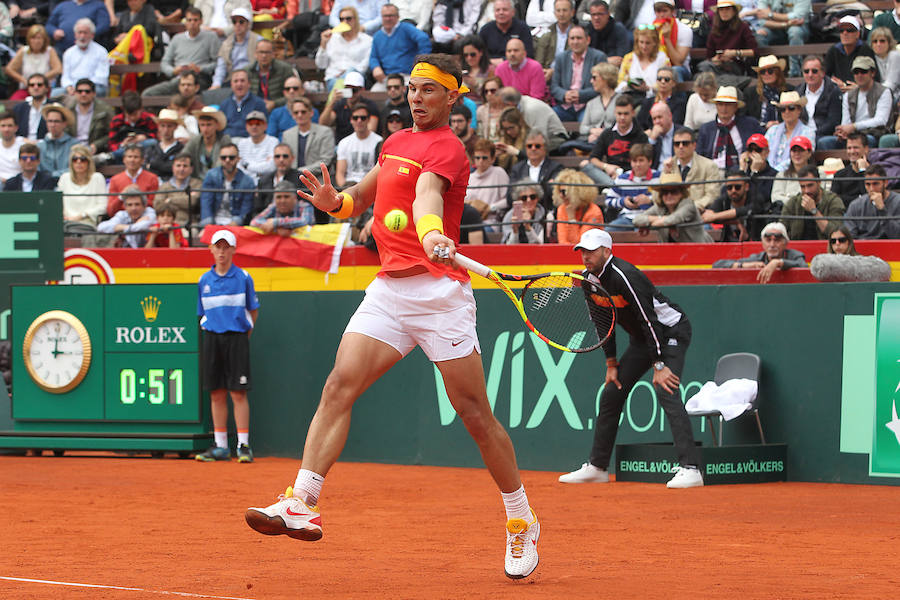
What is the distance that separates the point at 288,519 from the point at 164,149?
11.9 metres

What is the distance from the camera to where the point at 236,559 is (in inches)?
243

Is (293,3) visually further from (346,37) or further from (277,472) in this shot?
(277,472)

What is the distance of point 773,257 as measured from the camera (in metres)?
11.1

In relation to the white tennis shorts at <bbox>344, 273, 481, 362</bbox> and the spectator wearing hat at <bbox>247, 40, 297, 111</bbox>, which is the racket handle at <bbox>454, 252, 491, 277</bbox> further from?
the spectator wearing hat at <bbox>247, 40, 297, 111</bbox>

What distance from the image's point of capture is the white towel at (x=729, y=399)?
987 centimetres

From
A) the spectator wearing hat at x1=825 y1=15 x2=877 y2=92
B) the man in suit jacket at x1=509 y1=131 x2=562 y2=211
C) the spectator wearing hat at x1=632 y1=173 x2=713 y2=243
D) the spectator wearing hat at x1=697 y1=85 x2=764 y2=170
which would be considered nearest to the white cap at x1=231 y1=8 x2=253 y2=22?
the man in suit jacket at x1=509 y1=131 x2=562 y2=211

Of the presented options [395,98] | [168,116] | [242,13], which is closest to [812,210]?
[395,98]

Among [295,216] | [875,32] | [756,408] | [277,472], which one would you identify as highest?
[875,32]

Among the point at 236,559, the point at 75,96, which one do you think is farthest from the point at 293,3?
the point at 236,559

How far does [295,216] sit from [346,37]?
371cm

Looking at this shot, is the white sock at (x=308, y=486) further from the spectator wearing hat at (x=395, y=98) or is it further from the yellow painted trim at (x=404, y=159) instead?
the spectator wearing hat at (x=395, y=98)

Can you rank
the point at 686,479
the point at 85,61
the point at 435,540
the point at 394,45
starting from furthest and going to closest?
the point at 85,61, the point at 394,45, the point at 686,479, the point at 435,540

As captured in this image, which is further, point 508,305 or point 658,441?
point 508,305

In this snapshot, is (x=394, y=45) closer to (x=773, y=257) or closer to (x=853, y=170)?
(x=853, y=170)
